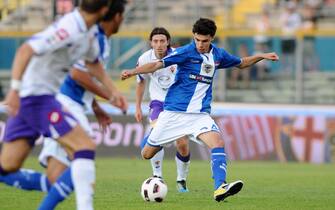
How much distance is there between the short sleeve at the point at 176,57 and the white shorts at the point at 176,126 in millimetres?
810

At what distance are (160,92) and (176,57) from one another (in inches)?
86.1

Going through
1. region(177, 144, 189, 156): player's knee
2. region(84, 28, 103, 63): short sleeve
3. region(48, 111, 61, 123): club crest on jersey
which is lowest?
region(177, 144, 189, 156): player's knee

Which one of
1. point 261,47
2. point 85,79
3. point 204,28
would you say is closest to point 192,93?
point 204,28

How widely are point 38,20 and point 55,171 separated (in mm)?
18335

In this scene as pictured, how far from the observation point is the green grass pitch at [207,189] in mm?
12430

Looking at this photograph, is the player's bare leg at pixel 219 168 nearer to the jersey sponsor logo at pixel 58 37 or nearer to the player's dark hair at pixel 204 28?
the player's dark hair at pixel 204 28

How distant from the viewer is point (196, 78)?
13984 mm

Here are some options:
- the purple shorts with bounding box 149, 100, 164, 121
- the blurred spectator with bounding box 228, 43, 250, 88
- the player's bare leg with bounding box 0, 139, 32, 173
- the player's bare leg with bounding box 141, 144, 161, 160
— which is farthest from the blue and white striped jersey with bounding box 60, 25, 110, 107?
the blurred spectator with bounding box 228, 43, 250, 88

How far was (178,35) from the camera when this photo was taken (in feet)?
86.7

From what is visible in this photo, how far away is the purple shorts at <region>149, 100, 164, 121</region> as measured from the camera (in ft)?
51.0

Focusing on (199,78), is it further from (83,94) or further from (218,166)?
(83,94)

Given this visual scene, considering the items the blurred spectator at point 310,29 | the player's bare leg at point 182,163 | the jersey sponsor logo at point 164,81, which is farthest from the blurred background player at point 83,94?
the blurred spectator at point 310,29

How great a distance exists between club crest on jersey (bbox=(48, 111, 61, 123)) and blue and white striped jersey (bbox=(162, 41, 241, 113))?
4.71 m

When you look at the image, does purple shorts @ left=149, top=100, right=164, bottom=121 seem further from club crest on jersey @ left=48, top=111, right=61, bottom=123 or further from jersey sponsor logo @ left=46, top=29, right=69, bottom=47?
jersey sponsor logo @ left=46, top=29, right=69, bottom=47
